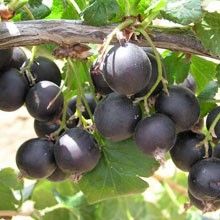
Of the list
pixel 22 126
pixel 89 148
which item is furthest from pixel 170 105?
pixel 22 126

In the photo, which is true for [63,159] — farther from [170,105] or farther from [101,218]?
[101,218]

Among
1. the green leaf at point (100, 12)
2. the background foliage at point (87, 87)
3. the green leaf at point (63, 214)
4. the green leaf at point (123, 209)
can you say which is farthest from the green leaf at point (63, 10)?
the green leaf at point (123, 209)

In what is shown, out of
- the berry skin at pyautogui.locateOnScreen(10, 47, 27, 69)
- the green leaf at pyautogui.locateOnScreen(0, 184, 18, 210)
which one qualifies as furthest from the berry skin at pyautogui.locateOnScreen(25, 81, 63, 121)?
the green leaf at pyautogui.locateOnScreen(0, 184, 18, 210)

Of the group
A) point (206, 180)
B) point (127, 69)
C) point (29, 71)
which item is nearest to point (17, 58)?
point (29, 71)

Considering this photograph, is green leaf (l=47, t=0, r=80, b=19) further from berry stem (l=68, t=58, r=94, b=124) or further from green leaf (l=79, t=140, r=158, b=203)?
green leaf (l=79, t=140, r=158, b=203)

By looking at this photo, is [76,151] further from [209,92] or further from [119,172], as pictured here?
[209,92]
